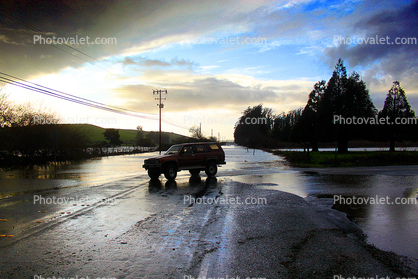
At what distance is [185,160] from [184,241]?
1045 centimetres

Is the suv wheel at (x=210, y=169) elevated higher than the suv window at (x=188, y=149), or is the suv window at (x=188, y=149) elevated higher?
the suv window at (x=188, y=149)

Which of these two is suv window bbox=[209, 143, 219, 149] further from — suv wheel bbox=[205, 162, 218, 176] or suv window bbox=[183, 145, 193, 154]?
suv window bbox=[183, 145, 193, 154]

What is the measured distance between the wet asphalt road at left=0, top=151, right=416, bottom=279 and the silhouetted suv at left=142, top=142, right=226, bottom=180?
5.64 metres

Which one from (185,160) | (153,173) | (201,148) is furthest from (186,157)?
(153,173)

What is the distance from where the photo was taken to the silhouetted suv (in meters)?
14.8

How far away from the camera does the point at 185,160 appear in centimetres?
1556

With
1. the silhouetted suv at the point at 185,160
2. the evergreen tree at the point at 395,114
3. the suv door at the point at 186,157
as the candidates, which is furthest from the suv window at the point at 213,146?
the evergreen tree at the point at 395,114

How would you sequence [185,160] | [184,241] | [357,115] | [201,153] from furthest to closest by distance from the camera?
1. [357,115]
2. [201,153]
3. [185,160]
4. [184,241]

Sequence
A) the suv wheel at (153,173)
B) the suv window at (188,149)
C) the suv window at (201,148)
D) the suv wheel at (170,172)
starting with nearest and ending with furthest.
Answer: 1. the suv wheel at (170,172)
2. the suv wheel at (153,173)
3. the suv window at (188,149)
4. the suv window at (201,148)

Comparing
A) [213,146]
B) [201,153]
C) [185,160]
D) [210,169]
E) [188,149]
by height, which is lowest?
[210,169]

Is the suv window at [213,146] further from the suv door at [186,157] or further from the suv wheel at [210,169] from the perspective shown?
the suv door at [186,157]

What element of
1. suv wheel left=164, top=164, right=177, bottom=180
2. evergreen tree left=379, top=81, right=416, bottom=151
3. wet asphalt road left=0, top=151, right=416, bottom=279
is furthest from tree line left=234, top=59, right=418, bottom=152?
wet asphalt road left=0, top=151, right=416, bottom=279

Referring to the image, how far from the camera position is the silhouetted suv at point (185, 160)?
14.8 metres

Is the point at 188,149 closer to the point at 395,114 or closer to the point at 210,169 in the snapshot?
the point at 210,169
